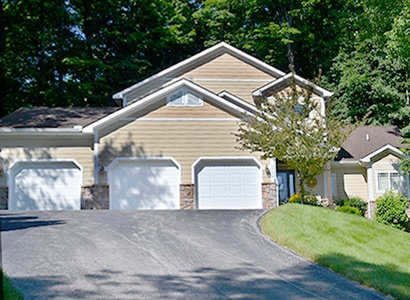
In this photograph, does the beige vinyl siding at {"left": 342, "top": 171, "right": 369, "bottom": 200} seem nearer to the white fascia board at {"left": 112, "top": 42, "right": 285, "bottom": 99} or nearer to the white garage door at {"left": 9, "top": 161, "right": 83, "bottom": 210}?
the white fascia board at {"left": 112, "top": 42, "right": 285, "bottom": 99}

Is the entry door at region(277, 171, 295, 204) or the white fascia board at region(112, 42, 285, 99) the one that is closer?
the entry door at region(277, 171, 295, 204)

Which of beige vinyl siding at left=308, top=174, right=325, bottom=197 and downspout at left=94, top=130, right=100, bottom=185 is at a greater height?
downspout at left=94, top=130, right=100, bottom=185

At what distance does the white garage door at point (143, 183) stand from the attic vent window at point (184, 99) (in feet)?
7.32

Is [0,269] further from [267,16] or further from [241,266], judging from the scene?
[267,16]

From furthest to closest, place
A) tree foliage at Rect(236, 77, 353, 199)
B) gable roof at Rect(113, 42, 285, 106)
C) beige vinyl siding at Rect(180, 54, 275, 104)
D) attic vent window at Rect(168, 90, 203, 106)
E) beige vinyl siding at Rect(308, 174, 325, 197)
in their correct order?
1. beige vinyl siding at Rect(180, 54, 275, 104)
2. gable roof at Rect(113, 42, 285, 106)
3. beige vinyl siding at Rect(308, 174, 325, 197)
4. attic vent window at Rect(168, 90, 203, 106)
5. tree foliage at Rect(236, 77, 353, 199)

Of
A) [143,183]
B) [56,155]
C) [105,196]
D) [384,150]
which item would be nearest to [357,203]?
[384,150]

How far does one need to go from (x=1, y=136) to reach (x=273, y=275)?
44.9 ft

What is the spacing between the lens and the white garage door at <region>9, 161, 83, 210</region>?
1756 cm

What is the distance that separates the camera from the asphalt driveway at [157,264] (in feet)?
21.5

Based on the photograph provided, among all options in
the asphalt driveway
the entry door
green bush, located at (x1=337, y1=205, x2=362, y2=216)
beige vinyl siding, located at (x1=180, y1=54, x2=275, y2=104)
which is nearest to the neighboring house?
green bush, located at (x1=337, y1=205, x2=362, y2=216)

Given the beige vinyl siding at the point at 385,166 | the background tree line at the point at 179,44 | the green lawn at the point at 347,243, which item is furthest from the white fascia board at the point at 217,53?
the green lawn at the point at 347,243

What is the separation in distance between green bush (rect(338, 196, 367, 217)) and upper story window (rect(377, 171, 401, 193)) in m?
1.12

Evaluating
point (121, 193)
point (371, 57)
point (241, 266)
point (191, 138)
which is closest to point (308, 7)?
point (371, 57)

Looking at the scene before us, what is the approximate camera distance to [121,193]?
680 inches
